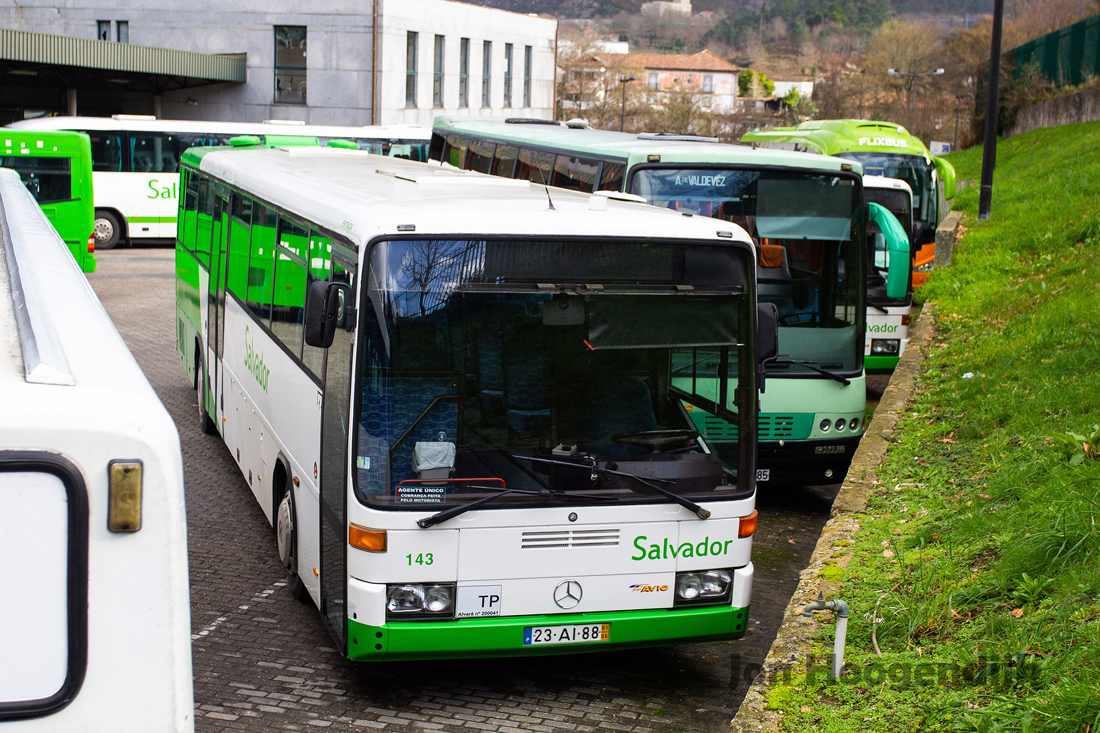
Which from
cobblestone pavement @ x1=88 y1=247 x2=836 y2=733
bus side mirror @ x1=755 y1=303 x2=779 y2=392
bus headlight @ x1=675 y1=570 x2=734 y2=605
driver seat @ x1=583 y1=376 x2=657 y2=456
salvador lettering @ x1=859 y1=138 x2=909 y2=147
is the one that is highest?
salvador lettering @ x1=859 y1=138 x2=909 y2=147

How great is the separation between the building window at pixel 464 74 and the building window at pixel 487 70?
5.94 feet

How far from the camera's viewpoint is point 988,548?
6.16 metres

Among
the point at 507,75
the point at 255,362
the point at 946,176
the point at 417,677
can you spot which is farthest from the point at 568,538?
the point at 507,75

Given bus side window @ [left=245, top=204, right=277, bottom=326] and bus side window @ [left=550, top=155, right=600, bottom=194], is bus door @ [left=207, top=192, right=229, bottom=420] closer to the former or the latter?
bus side window @ [left=245, top=204, right=277, bottom=326]

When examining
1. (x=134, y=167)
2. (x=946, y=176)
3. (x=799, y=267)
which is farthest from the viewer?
(x=134, y=167)

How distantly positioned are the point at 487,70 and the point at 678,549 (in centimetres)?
4842

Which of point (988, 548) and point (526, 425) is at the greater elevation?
point (526, 425)

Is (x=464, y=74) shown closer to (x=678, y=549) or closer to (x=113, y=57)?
(x=113, y=57)

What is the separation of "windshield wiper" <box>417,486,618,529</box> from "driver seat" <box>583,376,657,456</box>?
0.94ft

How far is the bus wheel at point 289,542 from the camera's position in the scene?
704 centimetres

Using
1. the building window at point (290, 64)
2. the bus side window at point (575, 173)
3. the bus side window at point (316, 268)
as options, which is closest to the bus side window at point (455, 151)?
the bus side window at point (575, 173)

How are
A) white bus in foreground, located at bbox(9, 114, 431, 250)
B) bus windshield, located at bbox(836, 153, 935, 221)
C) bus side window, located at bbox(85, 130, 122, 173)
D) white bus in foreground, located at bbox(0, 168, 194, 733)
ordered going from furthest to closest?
white bus in foreground, located at bbox(9, 114, 431, 250)
bus side window, located at bbox(85, 130, 122, 173)
bus windshield, located at bbox(836, 153, 935, 221)
white bus in foreground, located at bbox(0, 168, 194, 733)

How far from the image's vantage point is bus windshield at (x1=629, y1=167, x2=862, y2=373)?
30.6 feet

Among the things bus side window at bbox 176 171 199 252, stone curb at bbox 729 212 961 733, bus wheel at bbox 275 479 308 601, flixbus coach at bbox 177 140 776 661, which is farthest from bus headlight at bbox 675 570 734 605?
bus side window at bbox 176 171 199 252
